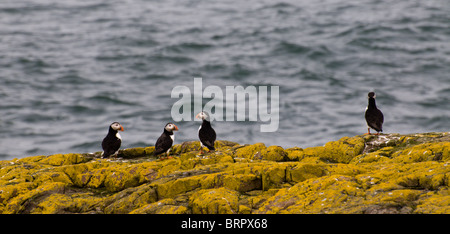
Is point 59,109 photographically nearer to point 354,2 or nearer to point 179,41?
point 179,41

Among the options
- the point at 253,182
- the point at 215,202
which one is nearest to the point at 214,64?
the point at 253,182

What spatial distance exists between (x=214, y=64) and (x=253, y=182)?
113 ft

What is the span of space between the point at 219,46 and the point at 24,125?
20.1 meters

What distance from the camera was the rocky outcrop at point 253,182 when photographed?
9820 millimetres

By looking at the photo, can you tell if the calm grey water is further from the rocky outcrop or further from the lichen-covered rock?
the lichen-covered rock

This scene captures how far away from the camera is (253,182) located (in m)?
11.1

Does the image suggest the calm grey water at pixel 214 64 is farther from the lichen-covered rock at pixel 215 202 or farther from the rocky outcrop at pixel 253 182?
the lichen-covered rock at pixel 215 202

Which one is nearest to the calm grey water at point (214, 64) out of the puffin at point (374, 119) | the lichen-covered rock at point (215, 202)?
the puffin at point (374, 119)

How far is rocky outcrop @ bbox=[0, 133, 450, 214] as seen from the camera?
9.82 m

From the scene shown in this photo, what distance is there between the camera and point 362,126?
33.4 meters

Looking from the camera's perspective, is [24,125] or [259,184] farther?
[24,125]

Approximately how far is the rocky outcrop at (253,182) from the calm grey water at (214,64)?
17871mm

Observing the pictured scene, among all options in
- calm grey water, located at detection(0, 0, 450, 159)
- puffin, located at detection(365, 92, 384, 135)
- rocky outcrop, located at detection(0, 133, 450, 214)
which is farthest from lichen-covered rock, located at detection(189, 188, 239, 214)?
calm grey water, located at detection(0, 0, 450, 159)
